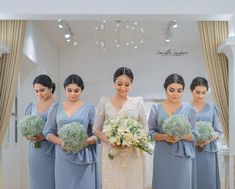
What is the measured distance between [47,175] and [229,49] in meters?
2.56

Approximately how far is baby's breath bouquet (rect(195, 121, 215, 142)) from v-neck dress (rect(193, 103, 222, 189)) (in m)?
0.17

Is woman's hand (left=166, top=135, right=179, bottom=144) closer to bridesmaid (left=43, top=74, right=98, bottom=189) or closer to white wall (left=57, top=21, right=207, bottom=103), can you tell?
bridesmaid (left=43, top=74, right=98, bottom=189)

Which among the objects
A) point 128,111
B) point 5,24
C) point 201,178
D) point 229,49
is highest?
point 5,24

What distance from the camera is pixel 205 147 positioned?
4836 millimetres

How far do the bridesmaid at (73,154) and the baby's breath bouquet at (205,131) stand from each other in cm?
123

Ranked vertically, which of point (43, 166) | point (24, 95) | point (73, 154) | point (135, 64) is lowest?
point (43, 166)

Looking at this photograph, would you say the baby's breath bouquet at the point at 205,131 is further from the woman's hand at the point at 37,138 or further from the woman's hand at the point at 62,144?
the woman's hand at the point at 37,138

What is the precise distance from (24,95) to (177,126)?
13.2 feet

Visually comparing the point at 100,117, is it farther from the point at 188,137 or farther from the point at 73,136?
the point at 188,137

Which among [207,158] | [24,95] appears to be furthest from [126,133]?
[24,95]

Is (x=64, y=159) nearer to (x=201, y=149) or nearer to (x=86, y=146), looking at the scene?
(x=86, y=146)

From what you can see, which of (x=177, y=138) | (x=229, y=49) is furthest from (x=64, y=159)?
(x=229, y=49)

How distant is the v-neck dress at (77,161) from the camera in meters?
3.99

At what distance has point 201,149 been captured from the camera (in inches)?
190
